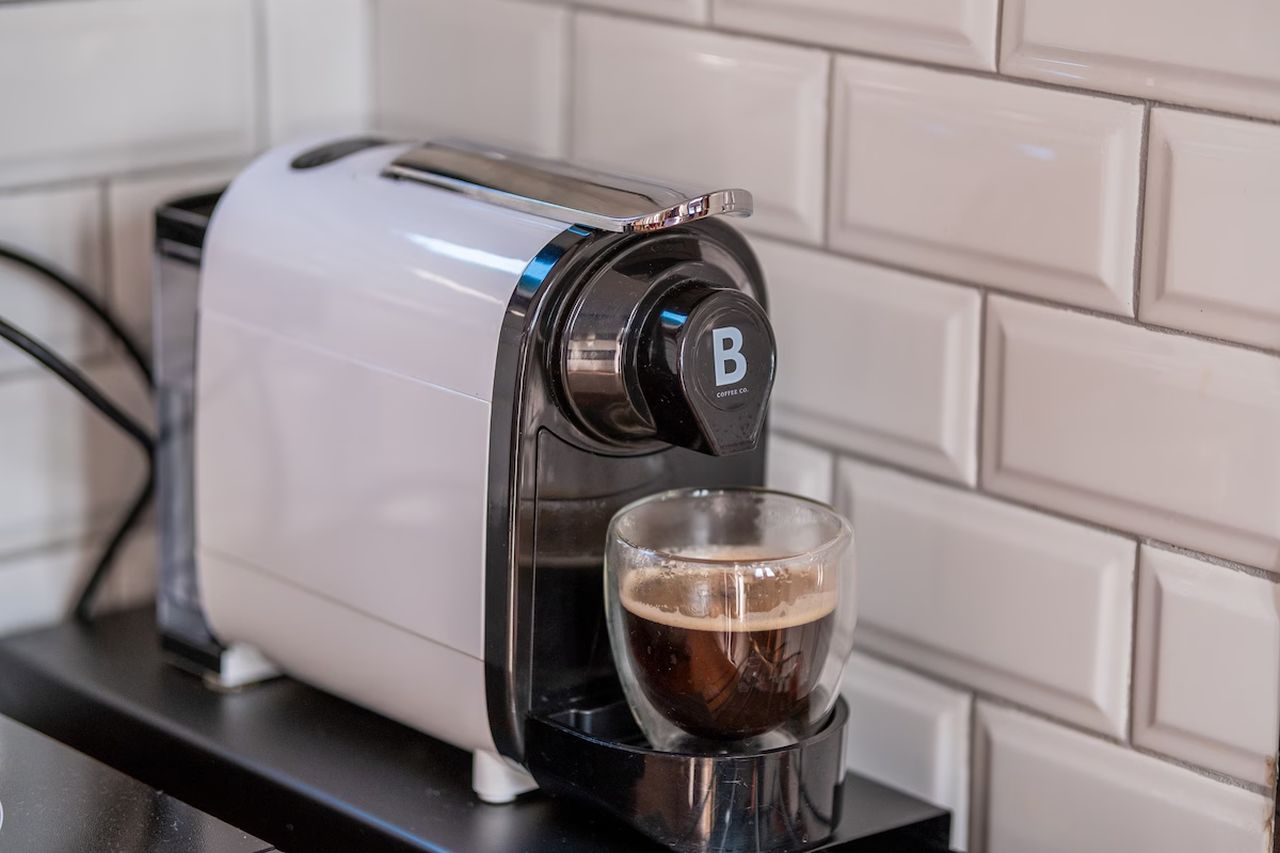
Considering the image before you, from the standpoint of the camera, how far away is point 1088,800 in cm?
72

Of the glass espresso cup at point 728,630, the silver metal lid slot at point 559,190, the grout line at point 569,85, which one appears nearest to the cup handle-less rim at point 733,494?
the glass espresso cup at point 728,630

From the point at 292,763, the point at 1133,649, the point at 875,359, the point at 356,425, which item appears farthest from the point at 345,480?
the point at 1133,649

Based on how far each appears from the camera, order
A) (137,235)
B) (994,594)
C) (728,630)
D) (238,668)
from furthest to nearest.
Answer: (137,235)
(238,668)
(994,594)
(728,630)

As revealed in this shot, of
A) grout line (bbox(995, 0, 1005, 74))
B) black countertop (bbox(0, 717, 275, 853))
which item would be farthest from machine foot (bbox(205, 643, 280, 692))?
grout line (bbox(995, 0, 1005, 74))

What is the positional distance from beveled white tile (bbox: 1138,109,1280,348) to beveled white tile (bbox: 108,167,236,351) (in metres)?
0.52

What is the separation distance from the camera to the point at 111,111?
92 centimetres

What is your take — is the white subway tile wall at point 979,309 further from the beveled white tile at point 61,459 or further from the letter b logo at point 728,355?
the letter b logo at point 728,355

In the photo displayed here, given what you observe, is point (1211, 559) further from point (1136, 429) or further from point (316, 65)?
point (316, 65)

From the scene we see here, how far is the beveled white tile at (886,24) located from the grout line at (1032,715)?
0.90 feet

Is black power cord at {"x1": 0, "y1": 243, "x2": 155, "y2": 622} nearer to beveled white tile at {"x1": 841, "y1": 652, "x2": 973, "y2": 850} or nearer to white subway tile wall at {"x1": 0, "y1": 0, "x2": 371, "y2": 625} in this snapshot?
white subway tile wall at {"x1": 0, "y1": 0, "x2": 371, "y2": 625}

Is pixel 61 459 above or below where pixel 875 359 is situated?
below

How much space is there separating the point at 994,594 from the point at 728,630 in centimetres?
16

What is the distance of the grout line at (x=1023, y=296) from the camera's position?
64cm

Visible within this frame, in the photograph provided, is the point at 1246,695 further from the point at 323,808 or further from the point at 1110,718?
the point at 323,808
